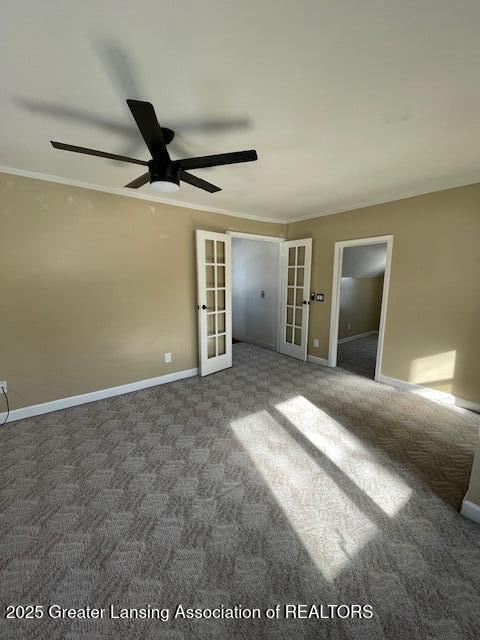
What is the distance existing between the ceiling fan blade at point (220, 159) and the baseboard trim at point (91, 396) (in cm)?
258

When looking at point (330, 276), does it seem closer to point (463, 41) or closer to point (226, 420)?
point (226, 420)

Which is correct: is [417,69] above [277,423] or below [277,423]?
above

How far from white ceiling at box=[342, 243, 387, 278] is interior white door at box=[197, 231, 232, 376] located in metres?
2.10

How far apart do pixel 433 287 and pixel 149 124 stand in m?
3.19

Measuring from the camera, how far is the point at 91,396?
3.01 meters

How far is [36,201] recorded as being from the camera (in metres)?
2.54

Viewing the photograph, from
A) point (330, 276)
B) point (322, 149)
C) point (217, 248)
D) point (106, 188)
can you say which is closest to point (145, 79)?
point (322, 149)

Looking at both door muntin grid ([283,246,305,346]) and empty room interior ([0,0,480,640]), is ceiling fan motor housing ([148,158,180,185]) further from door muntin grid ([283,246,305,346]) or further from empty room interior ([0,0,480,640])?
door muntin grid ([283,246,305,346])

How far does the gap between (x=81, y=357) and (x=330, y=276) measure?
3467 millimetres

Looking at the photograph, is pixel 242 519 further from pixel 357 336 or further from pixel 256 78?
pixel 357 336

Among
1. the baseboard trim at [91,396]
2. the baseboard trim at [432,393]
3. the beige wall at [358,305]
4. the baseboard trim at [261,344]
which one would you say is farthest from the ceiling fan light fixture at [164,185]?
the beige wall at [358,305]

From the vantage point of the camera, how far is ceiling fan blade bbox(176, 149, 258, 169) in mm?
1462

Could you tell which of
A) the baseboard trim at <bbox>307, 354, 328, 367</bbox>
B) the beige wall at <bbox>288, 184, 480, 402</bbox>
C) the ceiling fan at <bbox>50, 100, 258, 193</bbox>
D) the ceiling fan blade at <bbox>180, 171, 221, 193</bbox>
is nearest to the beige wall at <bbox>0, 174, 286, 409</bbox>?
the ceiling fan at <bbox>50, 100, 258, 193</bbox>

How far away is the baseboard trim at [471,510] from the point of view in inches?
61.4
